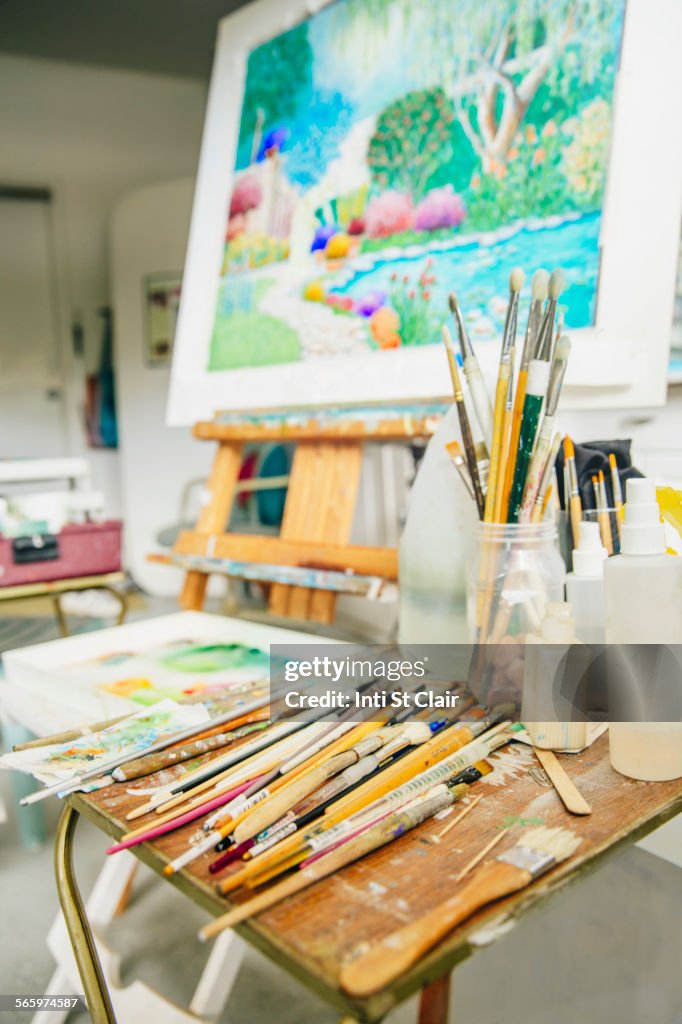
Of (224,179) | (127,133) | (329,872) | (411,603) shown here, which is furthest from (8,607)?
(329,872)

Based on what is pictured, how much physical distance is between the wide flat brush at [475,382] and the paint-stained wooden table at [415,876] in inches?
12.2

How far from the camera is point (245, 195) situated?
142 centimetres

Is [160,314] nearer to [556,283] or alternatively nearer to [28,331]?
[28,331]

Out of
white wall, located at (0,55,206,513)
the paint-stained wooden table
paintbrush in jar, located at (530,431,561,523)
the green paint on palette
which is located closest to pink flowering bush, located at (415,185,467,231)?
paintbrush in jar, located at (530,431,561,523)

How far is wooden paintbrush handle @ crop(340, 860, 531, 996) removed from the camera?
0.38 m

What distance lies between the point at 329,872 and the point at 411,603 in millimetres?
416

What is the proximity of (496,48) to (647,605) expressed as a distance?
870 millimetres

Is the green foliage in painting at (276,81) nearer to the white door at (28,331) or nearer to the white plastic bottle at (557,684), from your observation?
the white plastic bottle at (557,684)

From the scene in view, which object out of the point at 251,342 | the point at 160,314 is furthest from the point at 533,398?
the point at 160,314

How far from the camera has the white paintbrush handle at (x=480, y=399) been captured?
76cm

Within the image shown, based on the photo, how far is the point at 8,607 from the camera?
383cm

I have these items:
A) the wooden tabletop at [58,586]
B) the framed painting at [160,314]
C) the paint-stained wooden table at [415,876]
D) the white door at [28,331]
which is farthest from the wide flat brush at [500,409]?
the white door at [28,331]

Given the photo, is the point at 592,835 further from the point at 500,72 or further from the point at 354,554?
the point at 500,72

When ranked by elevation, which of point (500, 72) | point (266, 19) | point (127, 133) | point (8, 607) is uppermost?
point (127, 133)
